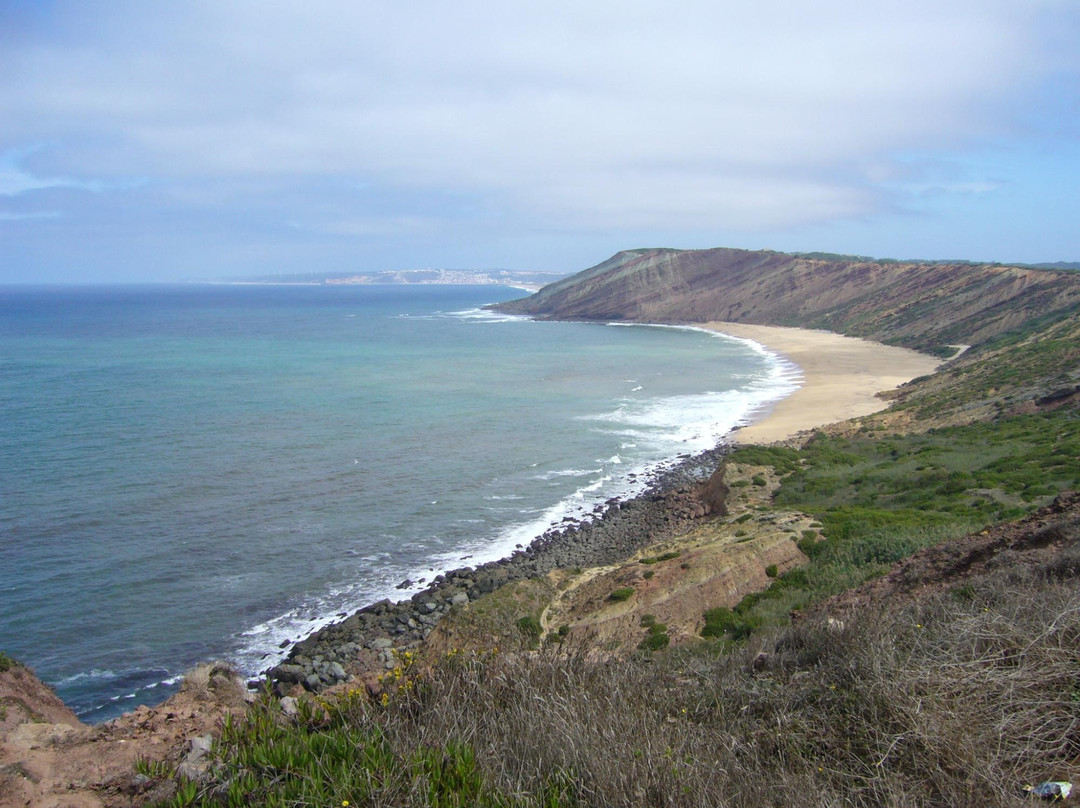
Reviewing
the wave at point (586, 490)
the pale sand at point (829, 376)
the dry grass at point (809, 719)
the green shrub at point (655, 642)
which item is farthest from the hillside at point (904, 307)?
the dry grass at point (809, 719)

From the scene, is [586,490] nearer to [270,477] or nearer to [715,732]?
[270,477]

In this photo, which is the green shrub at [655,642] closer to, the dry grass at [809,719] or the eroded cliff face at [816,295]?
the dry grass at [809,719]

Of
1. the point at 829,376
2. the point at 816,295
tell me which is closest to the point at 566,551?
the point at 829,376

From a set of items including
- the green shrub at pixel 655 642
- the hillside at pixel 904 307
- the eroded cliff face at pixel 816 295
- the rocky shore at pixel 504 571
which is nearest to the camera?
the green shrub at pixel 655 642

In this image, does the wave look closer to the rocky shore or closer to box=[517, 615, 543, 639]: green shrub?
the rocky shore

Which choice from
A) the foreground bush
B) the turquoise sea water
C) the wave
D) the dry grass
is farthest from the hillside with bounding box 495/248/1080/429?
the foreground bush

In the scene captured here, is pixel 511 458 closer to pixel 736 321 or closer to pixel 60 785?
pixel 60 785
